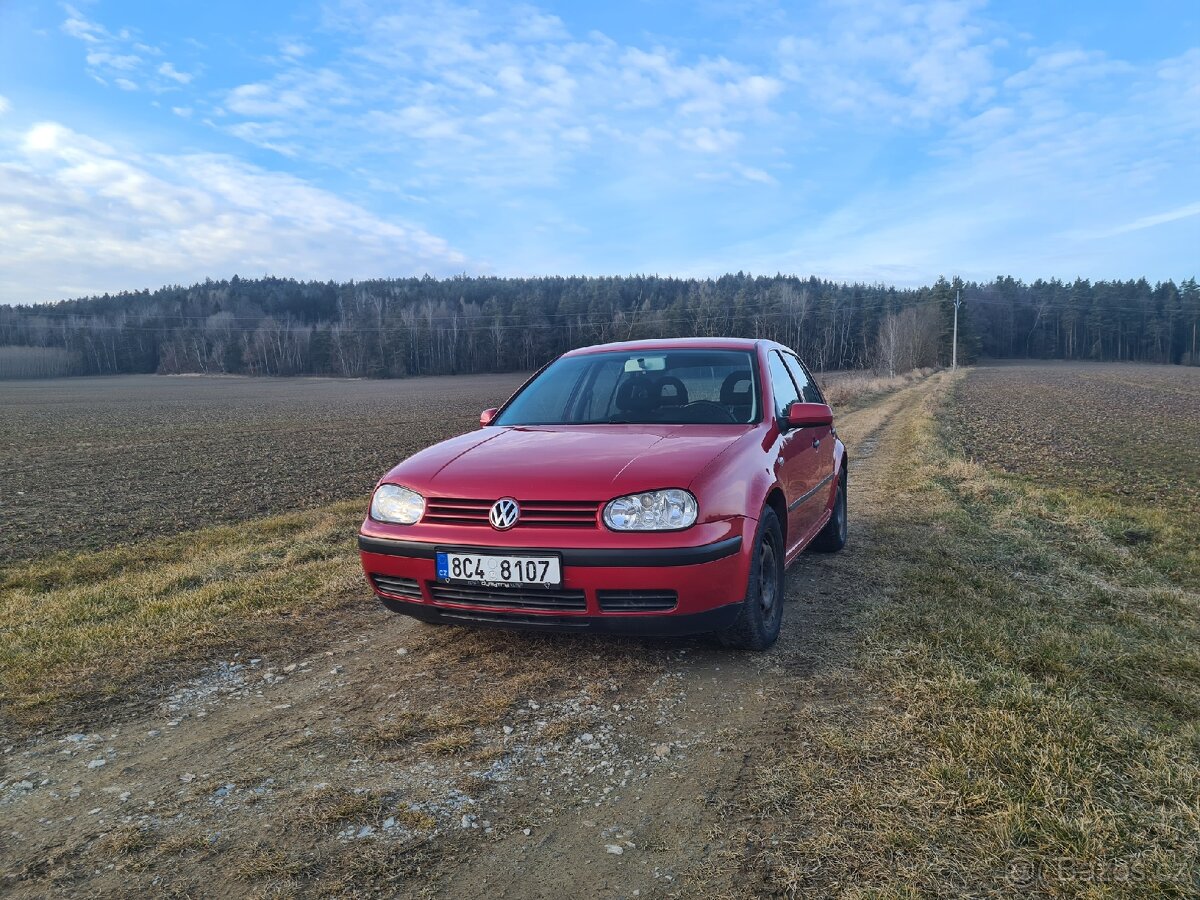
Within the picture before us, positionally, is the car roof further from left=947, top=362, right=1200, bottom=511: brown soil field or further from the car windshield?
left=947, top=362, right=1200, bottom=511: brown soil field

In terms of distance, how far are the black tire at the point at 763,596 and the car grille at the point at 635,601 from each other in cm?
42

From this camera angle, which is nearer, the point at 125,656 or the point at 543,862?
the point at 543,862

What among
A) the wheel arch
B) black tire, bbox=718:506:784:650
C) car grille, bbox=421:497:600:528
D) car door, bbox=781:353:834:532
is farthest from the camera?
car door, bbox=781:353:834:532

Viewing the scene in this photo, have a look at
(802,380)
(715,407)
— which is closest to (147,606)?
(715,407)

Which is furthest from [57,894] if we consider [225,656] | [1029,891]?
[1029,891]

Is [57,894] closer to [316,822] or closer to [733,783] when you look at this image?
[316,822]

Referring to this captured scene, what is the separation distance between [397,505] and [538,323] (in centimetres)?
8430

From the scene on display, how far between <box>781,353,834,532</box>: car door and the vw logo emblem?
209 cm

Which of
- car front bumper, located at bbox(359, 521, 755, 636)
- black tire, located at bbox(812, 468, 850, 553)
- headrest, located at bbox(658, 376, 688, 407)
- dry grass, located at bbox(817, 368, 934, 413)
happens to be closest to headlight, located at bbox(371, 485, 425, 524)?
car front bumper, located at bbox(359, 521, 755, 636)

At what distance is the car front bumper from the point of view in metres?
3.04

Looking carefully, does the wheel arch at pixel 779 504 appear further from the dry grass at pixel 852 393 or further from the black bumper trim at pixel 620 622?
the dry grass at pixel 852 393

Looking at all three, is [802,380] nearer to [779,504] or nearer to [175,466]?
[779,504]

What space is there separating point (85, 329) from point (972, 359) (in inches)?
4585

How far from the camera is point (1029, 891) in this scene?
1.87m
